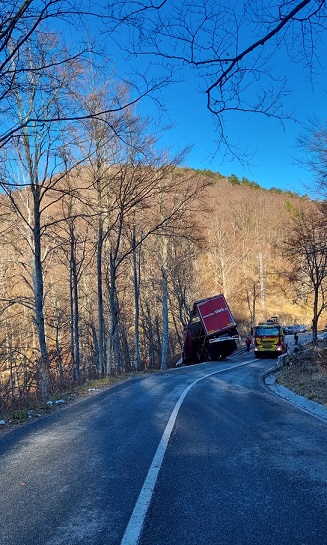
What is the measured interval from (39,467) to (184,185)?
18.8 metres

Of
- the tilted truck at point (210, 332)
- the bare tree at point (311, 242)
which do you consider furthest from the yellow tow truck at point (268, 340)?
the bare tree at point (311, 242)

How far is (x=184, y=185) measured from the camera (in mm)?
22484

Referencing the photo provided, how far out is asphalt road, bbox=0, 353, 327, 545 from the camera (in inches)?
130

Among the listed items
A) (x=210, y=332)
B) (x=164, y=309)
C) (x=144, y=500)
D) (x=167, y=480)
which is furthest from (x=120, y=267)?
(x=144, y=500)

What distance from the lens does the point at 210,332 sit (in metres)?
28.8

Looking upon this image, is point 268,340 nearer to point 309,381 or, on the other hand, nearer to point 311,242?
point 311,242

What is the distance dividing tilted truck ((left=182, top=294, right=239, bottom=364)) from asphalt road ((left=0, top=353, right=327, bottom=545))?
803 inches

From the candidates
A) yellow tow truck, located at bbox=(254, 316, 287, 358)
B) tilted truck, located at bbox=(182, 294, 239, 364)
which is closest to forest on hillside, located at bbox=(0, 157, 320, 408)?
tilted truck, located at bbox=(182, 294, 239, 364)

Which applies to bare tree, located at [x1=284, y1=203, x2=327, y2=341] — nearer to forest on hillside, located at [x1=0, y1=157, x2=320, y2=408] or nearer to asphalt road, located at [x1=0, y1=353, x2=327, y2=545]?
forest on hillside, located at [x1=0, y1=157, x2=320, y2=408]

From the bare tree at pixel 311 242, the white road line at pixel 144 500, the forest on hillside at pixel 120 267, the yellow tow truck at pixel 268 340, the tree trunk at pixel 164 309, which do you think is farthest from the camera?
the yellow tow truck at pixel 268 340

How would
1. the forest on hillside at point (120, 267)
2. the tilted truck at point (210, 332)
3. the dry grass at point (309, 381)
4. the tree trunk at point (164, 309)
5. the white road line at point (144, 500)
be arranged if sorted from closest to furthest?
1. the white road line at point (144, 500)
2. the dry grass at point (309, 381)
3. the forest on hillside at point (120, 267)
4. the tree trunk at point (164, 309)
5. the tilted truck at point (210, 332)

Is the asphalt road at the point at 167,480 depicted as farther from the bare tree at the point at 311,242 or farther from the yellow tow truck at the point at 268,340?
the yellow tow truck at the point at 268,340

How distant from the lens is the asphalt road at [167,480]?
331cm

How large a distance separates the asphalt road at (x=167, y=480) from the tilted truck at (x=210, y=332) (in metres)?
20.4
